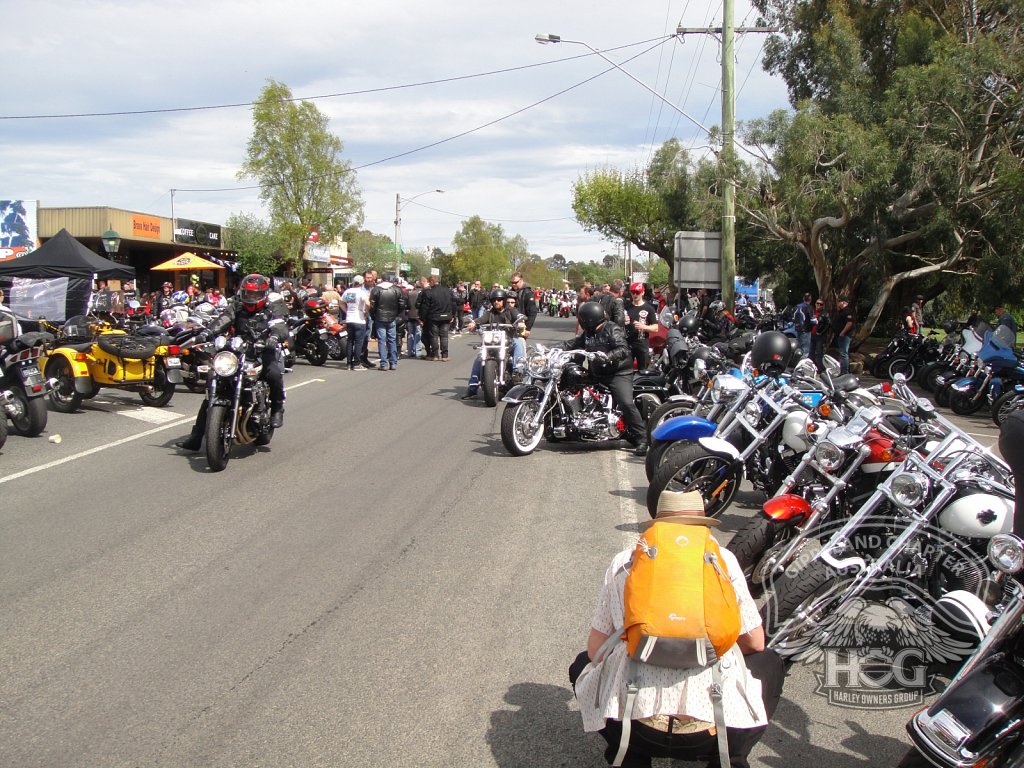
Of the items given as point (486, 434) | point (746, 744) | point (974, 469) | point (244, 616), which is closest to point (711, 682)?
point (746, 744)

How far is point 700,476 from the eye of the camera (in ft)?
21.0

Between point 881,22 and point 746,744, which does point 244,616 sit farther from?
point 881,22

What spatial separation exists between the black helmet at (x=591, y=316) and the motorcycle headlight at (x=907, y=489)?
5951 millimetres

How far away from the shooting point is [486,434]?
1090 centimetres

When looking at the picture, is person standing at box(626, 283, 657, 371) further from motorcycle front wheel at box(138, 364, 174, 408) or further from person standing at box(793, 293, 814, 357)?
motorcycle front wheel at box(138, 364, 174, 408)

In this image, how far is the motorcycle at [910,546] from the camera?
13.6 feet

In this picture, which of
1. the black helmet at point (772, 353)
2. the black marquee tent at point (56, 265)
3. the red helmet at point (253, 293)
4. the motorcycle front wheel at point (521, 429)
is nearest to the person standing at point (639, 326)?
the motorcycle front wheel at point (521, 429)

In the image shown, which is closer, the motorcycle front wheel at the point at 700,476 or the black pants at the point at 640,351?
the motorcycle front wheel at the point at 700,476

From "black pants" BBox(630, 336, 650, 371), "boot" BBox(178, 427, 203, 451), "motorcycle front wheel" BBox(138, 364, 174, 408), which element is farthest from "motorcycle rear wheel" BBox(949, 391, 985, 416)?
"motorcycle front wheel" BBox(138, 364, 174, 408)

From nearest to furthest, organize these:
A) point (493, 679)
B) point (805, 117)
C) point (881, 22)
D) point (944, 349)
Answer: point (493, 679), point (944, 349), point (805, 117), point (881, 22)

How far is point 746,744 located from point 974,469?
2.25m

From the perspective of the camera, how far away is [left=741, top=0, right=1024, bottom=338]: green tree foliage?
16641 millimetres

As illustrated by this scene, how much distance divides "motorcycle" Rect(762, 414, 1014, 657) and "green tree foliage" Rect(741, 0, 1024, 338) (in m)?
13.1

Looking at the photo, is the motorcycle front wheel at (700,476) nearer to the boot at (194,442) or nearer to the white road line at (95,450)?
the boot at (194,442)
